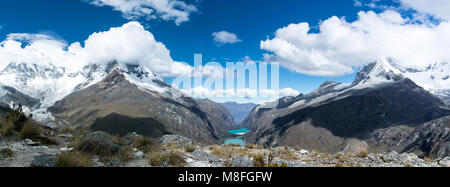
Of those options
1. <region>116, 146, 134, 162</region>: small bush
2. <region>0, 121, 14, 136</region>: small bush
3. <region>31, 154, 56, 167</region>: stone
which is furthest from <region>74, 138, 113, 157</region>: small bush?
<region>0, 121, 14, 136</region>: small bush

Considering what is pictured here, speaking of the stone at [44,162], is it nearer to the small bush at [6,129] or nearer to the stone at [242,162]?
the small bush at [6,129]

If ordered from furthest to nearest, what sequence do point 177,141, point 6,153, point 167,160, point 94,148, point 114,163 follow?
1. point 177,141
2. point 94,148
3. point 167,160
4. point 114,163
5. point 6,153

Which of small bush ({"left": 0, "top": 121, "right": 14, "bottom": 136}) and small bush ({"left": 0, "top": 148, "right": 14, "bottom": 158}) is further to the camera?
small bush ({"left": 0, "top": 121, "right": 14, "bottom": 136})

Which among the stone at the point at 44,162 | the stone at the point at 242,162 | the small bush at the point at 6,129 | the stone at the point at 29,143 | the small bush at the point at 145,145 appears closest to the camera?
the stone at the point at 44,162

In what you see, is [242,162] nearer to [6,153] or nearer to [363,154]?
[6,153]

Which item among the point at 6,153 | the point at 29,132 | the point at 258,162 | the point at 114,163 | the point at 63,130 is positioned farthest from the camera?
the point at 63,130

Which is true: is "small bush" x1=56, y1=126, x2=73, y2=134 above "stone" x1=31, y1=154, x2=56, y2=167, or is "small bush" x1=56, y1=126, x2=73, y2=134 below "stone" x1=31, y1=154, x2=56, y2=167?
above

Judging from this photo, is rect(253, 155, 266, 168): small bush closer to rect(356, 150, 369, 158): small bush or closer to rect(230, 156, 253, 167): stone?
rect(230, 156, 253, 167): stone

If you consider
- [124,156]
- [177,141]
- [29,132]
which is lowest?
[124,156]

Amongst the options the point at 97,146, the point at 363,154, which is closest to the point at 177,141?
the point at 97,146

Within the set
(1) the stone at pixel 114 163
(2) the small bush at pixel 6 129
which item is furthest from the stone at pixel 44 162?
(2) the small bush at pixel 6 129
